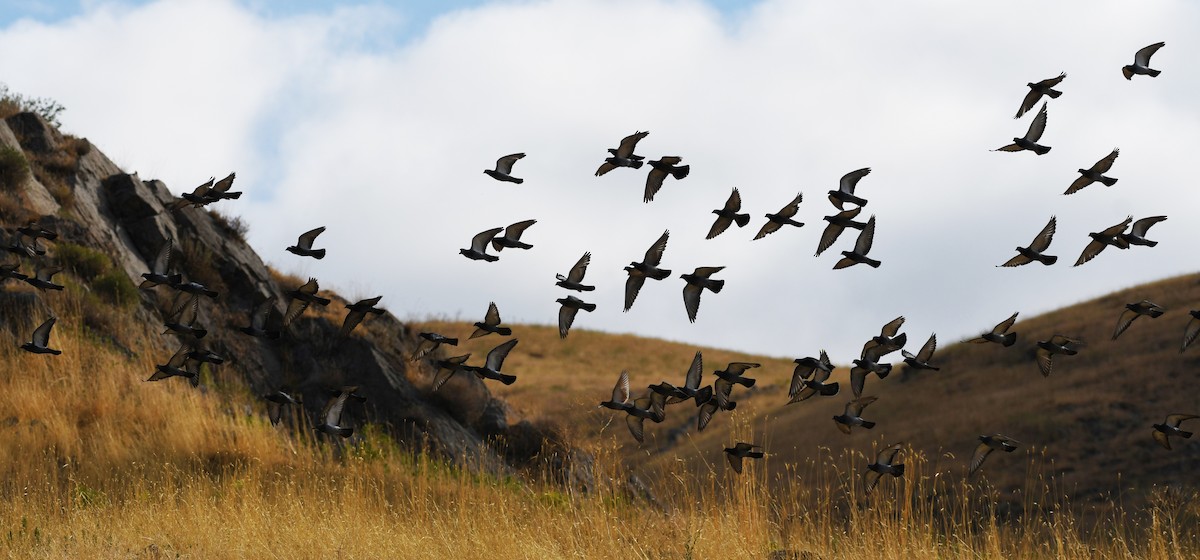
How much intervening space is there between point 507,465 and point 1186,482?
47.1ft

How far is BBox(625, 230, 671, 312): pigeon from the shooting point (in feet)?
30.1

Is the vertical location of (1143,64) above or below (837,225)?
above

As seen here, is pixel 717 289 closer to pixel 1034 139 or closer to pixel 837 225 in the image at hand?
pixel 837 225

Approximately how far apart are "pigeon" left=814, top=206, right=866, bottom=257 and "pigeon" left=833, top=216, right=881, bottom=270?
117 millimetres

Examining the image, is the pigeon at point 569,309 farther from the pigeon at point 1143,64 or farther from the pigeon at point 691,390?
the pigeon at point 1143,64

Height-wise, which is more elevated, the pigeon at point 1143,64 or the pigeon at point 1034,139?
the pigeon at point 1143,64

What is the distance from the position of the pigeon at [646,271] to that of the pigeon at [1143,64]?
4203 millimetres

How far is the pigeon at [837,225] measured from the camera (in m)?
9.58

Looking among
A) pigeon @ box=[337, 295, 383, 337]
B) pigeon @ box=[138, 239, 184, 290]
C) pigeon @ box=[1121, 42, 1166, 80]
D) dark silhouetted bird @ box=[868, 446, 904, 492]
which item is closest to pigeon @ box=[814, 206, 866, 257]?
dark silhouetted bird @ box=[868, 446, 904, 492]

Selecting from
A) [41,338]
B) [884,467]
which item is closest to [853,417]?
[884,467]

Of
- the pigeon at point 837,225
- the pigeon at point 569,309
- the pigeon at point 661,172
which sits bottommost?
the pigeon at point 569,309

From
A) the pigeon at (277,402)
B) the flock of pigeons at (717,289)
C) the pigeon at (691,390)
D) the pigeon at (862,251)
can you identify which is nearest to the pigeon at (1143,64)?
the flock of pigeons at (717,289)

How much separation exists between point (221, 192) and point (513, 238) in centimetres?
272

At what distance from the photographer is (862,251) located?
32.2 ft
